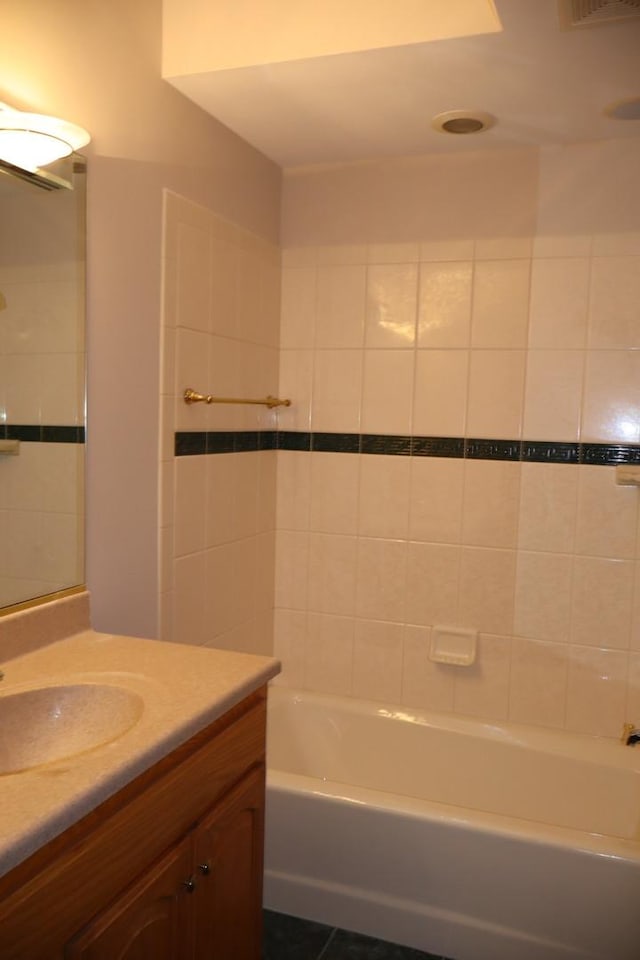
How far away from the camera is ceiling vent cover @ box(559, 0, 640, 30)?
1546 millimetres

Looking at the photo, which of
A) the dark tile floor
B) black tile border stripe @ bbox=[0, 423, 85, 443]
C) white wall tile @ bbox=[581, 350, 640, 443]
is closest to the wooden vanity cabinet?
the dark tile floor

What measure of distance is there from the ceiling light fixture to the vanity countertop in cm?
102

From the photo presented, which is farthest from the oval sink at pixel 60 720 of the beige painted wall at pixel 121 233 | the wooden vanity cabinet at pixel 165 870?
the beige painted wall at pixel 121 233

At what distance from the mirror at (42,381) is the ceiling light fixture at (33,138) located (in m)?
0.04

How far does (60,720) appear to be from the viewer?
141 cm

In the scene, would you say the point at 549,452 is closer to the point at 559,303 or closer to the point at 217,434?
the point at 559,303

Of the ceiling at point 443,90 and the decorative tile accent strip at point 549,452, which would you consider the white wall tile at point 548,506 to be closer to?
the decorative tile accent strip at point 549,452

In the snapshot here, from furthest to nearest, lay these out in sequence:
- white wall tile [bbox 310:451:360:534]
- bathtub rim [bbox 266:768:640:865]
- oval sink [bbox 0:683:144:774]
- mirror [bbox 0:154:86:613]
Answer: white wall tile [bbox 310:451:360:534] → bathtub rim [bbox 266:768:640:865] → mirror [bbox 0:154:86:613] → oval sink [bbox 0:683:144:774]

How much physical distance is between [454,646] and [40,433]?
1.63 m

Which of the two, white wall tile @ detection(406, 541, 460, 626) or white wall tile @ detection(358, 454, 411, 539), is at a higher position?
white wall tile @ detection(358, 454, 411, 539)

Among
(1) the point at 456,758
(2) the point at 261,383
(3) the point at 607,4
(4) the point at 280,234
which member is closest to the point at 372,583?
(1) the point at 456,758

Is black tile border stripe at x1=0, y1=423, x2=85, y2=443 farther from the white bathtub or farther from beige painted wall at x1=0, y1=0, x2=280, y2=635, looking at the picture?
the white bathtub

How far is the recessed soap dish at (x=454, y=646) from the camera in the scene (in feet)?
8.69

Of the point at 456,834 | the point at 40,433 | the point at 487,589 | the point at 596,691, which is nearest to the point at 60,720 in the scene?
the point at 40,433
